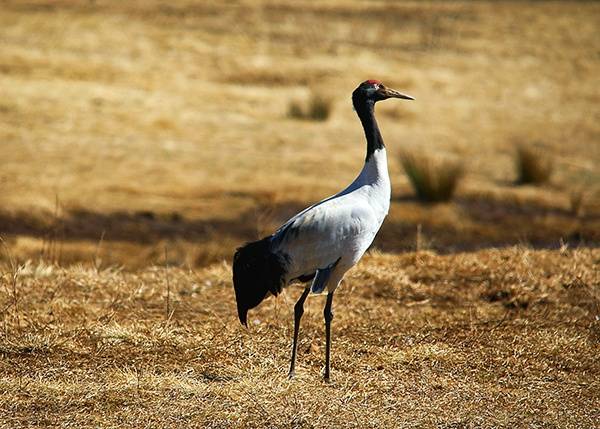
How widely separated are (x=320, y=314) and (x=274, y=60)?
611 inches

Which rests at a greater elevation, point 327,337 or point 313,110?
point 327,337

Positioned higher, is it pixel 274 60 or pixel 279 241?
pixel 279 241

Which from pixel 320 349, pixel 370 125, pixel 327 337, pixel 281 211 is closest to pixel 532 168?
pixel 281 211

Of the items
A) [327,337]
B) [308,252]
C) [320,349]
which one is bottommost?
[320,349]

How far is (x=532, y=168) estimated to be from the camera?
15.3 meters

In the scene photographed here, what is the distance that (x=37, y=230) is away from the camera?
40.2 feet

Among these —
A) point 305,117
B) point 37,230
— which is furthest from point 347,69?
point 37,230

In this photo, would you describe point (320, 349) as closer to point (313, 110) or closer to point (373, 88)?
point (373, 88)

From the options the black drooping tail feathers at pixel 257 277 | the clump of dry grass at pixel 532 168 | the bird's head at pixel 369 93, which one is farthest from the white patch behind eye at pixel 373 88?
the clump of dry grass at pixel 532 168

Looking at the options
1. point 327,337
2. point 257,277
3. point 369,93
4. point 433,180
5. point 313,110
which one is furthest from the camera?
point 313,110

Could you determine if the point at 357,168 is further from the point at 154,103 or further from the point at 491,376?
the point at 491,376

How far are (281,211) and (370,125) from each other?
22.1ft

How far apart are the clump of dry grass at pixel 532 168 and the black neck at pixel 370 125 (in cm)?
879

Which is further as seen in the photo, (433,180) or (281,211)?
(433,180)
